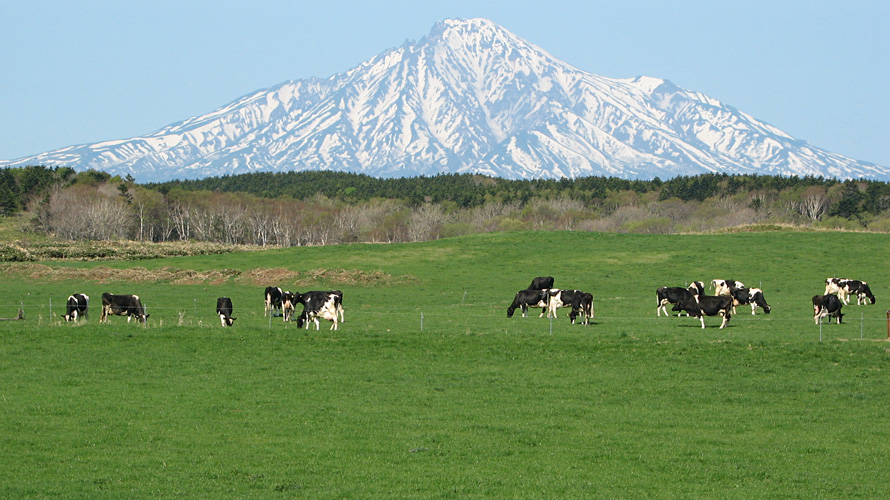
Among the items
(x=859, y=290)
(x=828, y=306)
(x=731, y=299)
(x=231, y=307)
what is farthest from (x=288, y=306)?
(x=859, y=290)

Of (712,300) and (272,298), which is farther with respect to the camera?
(272,298)

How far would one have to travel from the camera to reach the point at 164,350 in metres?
25.8

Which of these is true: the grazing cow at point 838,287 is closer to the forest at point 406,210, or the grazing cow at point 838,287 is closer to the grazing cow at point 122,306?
the grazing cow at point 122,306

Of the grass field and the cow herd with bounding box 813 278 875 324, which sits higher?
the cow herd with bounding box 813 278 875 324

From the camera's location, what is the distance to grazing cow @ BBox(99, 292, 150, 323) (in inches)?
1334

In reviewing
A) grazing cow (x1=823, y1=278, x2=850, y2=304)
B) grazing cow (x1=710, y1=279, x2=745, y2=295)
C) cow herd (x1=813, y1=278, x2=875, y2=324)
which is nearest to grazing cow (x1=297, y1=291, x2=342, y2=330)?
cow herd (x1=813, y1=278, x2=875, y2=324)

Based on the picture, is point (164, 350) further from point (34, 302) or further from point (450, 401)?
point (34, 302)

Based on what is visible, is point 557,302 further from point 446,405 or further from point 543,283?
point 446,405

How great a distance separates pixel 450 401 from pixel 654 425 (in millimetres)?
4621

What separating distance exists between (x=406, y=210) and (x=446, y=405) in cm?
13660

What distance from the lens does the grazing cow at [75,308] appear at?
3309cm

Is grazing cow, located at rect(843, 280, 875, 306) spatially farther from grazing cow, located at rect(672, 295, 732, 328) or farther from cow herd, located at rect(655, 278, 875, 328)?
grazing cow, located at rect(672, 295, 732, 328)

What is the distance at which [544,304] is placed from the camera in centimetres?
3650

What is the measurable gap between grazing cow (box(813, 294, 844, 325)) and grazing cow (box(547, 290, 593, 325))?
27.4ft
